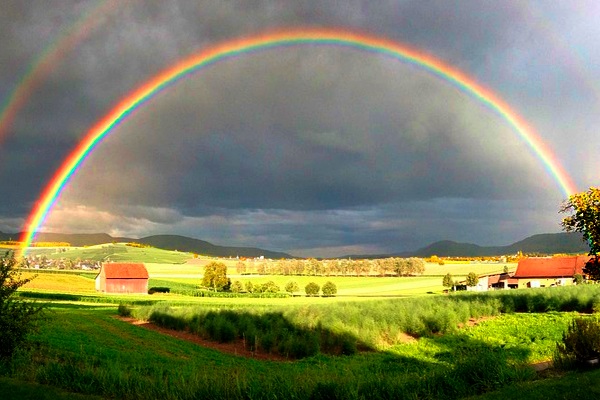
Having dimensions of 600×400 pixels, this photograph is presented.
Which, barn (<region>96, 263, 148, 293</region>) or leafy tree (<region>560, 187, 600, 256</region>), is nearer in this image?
leafy tree (<region>560, 187, 600, 256</region>)

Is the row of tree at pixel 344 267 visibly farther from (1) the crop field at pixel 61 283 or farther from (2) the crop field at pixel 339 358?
(2) the crop field at pixel 339 358

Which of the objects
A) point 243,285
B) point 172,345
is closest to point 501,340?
point 172,345

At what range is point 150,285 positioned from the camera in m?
129

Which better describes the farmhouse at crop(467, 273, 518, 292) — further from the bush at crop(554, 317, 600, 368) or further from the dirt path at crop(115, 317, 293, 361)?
the bush at crop(554, 317, 600, 368)

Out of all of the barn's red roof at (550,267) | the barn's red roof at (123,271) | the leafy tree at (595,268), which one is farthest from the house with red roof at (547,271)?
the leafy tree at (595,268)

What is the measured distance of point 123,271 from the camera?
394 feet

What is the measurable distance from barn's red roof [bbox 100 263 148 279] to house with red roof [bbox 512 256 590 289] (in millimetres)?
88361

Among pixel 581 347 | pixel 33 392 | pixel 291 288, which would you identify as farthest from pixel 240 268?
pixel 33 392

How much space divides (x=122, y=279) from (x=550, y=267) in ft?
324

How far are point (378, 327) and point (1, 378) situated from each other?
3106cm

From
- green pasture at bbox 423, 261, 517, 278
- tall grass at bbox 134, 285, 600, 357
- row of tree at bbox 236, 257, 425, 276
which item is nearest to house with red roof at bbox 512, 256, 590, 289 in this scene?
green pasture at bbox 423, 261, 517, 278

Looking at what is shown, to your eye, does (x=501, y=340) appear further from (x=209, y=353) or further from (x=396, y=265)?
(x=396, y=265)

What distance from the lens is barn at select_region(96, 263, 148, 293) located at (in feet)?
388

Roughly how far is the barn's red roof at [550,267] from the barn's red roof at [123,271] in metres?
88.5
